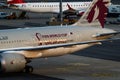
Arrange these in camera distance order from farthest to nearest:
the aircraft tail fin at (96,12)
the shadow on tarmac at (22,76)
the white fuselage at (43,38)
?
the aircraft tail fin at (96,12) < the white fuselage at (43,38) < the shadow on tarmac at (22,76)

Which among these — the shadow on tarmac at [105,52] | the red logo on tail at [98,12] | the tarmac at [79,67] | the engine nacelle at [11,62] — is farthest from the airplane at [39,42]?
the shadow on tarmac at [105,52]

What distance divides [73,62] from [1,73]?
7945 millimetres

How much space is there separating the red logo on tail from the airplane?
3.37 feet

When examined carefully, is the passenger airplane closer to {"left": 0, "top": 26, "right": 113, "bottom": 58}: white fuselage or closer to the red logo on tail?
the red logo on tail

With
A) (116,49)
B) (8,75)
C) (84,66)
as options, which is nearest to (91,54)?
(116,49)

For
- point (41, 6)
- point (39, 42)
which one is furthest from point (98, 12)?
point (41, 6)

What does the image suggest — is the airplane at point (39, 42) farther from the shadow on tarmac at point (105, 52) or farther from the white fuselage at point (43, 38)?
the shadow on tarmac at point (105, 52)

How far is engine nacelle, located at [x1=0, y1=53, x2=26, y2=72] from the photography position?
27.3m

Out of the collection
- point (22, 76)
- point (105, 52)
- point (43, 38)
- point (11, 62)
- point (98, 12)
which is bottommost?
point (105, 52)

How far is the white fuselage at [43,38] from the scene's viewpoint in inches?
1183

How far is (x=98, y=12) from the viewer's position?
118ft

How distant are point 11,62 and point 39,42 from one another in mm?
4104

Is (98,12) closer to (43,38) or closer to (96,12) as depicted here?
(96,12)

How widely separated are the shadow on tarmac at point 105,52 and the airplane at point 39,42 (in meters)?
4.17
